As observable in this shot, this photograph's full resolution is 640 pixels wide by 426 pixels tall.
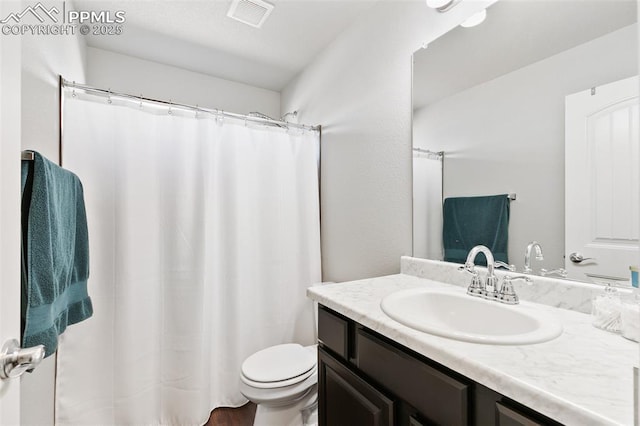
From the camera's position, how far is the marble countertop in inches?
18.1

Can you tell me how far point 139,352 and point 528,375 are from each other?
5.90 ft

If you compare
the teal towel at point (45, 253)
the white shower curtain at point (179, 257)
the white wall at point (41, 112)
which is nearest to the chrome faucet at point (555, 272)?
the white shower curtain at point (179, 257)

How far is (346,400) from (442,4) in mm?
1661

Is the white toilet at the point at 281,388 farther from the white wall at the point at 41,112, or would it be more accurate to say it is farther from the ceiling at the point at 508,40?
the ceiling at the point at 508,40

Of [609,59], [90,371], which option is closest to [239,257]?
[90,371]

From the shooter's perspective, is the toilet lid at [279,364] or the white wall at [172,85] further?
the white wall at [172,85]

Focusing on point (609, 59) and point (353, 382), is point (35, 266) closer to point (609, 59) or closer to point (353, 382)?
point (353, 382)

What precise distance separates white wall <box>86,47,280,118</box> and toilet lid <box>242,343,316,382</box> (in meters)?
2.09

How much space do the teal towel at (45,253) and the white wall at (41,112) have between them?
14cm

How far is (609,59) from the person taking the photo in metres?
0.88

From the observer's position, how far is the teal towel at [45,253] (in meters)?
0.83

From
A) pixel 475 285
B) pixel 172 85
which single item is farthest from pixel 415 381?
pixel 172 85

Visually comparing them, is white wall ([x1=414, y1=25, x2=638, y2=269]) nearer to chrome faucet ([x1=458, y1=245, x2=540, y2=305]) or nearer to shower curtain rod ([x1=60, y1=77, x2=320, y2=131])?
chrome faucet ([x1=458, y1=245, x2=540, y2=305])

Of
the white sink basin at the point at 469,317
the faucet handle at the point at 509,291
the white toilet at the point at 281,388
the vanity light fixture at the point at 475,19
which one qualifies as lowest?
the white toilet at the point at 281,388
